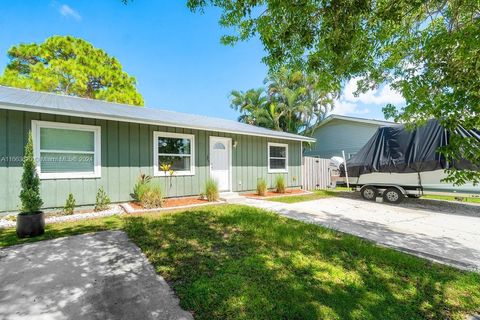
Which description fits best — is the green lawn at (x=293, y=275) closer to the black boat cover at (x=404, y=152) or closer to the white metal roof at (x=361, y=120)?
the black boat cover at (x=404, y=152)

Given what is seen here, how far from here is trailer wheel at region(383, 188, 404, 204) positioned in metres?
7.84

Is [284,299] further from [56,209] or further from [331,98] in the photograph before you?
[331,98]

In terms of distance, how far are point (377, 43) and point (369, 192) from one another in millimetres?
6097

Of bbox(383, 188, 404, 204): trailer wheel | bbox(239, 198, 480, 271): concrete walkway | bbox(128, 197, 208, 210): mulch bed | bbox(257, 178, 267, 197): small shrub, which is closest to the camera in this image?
bbox(239, 198, 480, 271): concrete walkway

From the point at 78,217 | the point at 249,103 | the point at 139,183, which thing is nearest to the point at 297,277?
the point at 78,217

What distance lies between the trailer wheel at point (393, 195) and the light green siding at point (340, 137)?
8298mm

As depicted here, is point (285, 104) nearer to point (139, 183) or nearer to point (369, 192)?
point (369, 192)

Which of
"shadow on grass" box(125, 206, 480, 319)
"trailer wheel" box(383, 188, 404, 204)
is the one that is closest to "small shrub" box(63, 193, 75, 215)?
"shadow on grass" box(125, 206, 480, 319)

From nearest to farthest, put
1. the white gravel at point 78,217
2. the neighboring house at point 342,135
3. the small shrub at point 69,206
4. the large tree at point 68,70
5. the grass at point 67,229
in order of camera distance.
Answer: the grass at point 67,229
the white gravel at point 78,217
the small shrub at point 69,206
the neighboring house at point 342,135
the large tree at point 68,70

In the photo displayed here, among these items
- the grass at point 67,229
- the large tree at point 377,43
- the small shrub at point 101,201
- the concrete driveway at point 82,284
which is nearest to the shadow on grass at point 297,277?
the concrete driveway at point 82,284

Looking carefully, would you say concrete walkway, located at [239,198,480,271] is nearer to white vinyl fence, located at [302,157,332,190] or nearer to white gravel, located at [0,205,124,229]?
white vinyl fence, located at [302,157,332,190]

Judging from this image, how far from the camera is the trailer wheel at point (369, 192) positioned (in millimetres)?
8482

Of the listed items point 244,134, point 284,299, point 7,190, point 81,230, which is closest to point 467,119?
point 284,299

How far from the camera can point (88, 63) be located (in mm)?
18047
